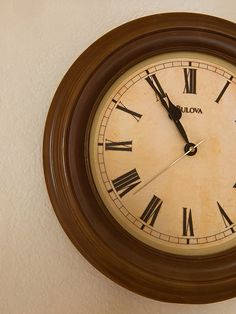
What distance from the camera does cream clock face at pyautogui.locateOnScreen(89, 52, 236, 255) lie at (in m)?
0.86

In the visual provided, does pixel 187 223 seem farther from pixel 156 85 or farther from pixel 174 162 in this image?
pixel 156 85

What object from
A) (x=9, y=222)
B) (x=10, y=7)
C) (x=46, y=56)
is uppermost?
(x=10, y=7)

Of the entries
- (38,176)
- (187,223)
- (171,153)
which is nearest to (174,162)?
(171,153)

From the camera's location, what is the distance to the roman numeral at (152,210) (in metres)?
0.86

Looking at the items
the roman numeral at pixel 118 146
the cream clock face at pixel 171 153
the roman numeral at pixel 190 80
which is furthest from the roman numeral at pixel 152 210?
the roman numeral at pixel 190 80

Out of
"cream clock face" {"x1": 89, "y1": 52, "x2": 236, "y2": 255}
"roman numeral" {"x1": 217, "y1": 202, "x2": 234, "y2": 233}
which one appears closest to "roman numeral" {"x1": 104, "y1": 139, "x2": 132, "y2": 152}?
"cream clock face" {"x1": 89, "y1": 52, "x2": 236, "y2": 255}

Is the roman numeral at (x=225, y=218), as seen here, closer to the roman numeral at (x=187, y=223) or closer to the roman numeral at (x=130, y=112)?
the roman numeral at (x=187, y=223)

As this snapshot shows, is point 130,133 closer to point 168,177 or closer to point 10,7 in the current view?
point 168,177

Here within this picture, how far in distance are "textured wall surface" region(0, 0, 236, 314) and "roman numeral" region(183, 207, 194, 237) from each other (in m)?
0.15

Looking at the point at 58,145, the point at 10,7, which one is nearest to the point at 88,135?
the point at 58,145

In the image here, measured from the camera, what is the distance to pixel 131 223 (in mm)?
855

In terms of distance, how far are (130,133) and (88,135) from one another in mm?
84

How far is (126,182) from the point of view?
33.9 inches

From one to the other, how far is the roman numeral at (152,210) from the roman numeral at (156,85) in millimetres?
209
